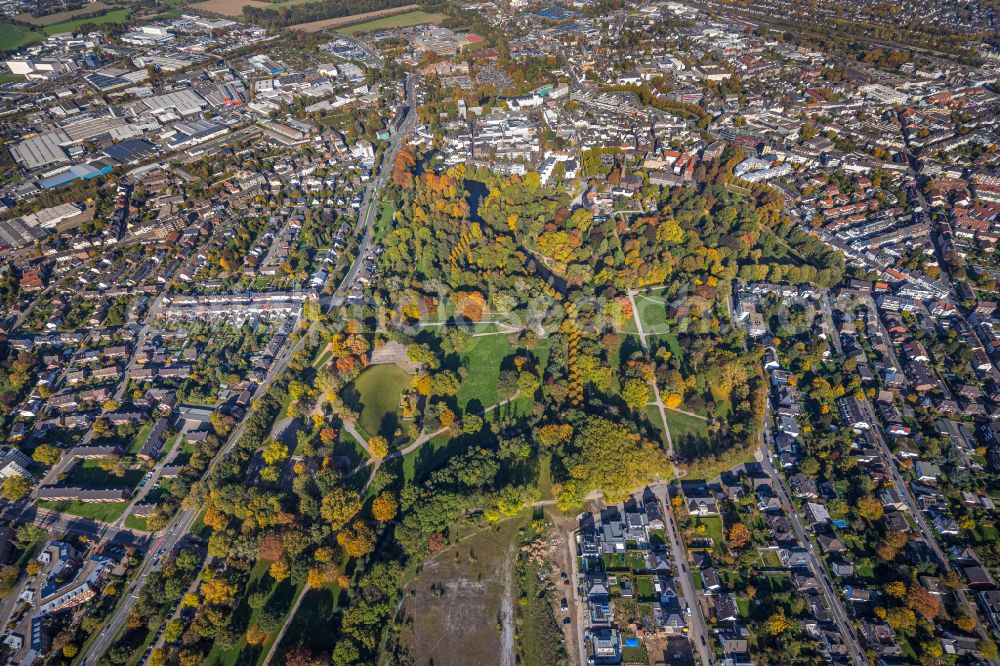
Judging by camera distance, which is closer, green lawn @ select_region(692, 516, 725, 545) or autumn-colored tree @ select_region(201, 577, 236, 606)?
autumn-colored tree @ select_region(201, 577, 236, 606)

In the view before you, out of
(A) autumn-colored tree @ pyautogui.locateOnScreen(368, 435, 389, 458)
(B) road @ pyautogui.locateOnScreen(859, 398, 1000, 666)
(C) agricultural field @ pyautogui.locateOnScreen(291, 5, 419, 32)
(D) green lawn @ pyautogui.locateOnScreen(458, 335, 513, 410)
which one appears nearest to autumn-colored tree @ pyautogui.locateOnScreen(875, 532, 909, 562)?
(B) road @ pyautogui.locateOnScreen(859, 398, 1000, 666)

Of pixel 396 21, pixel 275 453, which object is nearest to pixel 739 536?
pixel 275 453

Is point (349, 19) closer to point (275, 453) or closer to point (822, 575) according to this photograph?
point (275, 453)

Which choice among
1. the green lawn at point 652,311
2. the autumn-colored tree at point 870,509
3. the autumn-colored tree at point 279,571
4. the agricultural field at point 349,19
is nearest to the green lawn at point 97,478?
the autumn-colored tree at point 279,571

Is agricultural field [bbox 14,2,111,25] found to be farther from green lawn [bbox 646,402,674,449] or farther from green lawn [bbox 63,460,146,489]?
green lawn [bbox 646,402,674,449]

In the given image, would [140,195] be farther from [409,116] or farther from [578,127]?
[578,127]

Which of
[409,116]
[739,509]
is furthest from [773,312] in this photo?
[409,116]

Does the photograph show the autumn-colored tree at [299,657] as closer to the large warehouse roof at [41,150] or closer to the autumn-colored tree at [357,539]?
the autumn-colored tree at [357,539]
